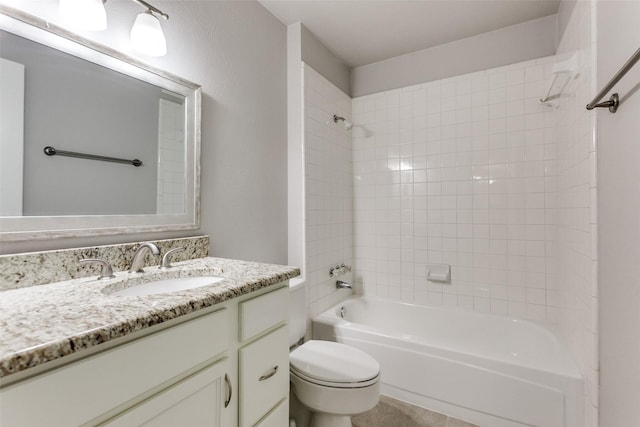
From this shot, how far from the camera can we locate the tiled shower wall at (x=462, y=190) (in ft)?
6.87

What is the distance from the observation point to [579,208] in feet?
5.07

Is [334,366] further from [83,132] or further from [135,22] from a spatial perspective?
[135,22]

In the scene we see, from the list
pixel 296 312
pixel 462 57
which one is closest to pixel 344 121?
pixel 462 57

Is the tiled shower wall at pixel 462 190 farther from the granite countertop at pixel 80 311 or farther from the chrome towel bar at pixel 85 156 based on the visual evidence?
the chrome towel bar at pixel 85 156

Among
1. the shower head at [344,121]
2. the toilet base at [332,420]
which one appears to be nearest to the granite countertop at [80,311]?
the toilet base at [332,420]

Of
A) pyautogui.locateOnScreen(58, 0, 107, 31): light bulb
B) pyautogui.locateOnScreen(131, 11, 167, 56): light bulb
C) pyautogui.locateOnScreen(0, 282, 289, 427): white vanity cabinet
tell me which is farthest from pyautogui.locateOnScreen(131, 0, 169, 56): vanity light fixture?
pyautogui.locateOnScreen(0, 282, 289, 427): white vanity cabinet

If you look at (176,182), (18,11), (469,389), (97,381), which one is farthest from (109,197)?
(469,389)

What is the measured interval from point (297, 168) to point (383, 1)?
1156mm

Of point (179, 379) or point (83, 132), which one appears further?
point (83, 132)

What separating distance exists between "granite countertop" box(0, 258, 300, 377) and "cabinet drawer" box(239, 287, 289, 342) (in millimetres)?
51

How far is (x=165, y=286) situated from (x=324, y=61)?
2014mm

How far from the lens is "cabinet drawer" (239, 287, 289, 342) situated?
0.90m

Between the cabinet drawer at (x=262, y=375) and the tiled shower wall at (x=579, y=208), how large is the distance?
1.37 m

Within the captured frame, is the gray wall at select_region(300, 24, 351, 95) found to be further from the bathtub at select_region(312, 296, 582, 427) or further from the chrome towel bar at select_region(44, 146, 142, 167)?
the bathtub at select_region(312, 296, 582, 427)
